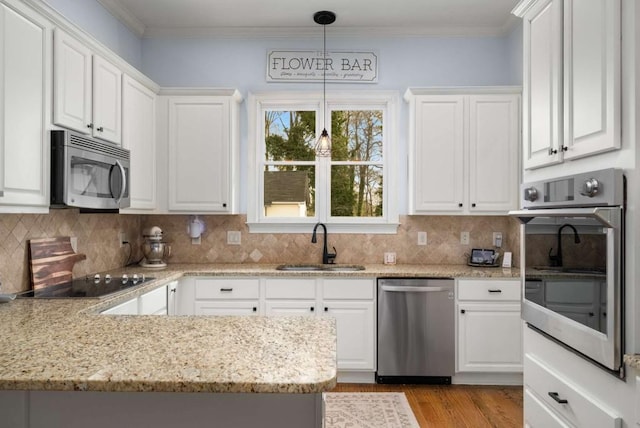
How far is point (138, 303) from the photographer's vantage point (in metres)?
2.62

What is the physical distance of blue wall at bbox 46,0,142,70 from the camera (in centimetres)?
290

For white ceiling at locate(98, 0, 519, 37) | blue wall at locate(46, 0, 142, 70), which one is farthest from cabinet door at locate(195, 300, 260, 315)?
white ceiling at locate(98, 0, 519, 37)

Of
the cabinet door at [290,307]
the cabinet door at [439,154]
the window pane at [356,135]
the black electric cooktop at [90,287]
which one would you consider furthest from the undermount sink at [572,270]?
the window pane at [356,135]

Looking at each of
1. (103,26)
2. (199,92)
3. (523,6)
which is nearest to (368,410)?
(523,6)

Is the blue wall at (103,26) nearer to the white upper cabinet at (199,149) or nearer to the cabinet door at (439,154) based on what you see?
the white upper cabinet at (199,149)

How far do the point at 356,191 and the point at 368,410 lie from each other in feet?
6.14

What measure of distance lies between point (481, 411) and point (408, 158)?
81.8 inches

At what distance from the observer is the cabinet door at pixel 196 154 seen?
3.63 metres

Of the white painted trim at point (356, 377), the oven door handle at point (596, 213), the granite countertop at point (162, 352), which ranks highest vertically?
the oven door handle at point (596, 213)

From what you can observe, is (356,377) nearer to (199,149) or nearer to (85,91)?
(199,149)

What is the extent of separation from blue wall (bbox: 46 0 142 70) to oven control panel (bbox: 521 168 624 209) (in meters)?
2.80

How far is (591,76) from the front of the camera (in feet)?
5.08

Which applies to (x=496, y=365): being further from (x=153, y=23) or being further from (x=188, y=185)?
(x=153, y=23)

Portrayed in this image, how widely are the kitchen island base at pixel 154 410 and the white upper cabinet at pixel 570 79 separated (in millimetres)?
1339
